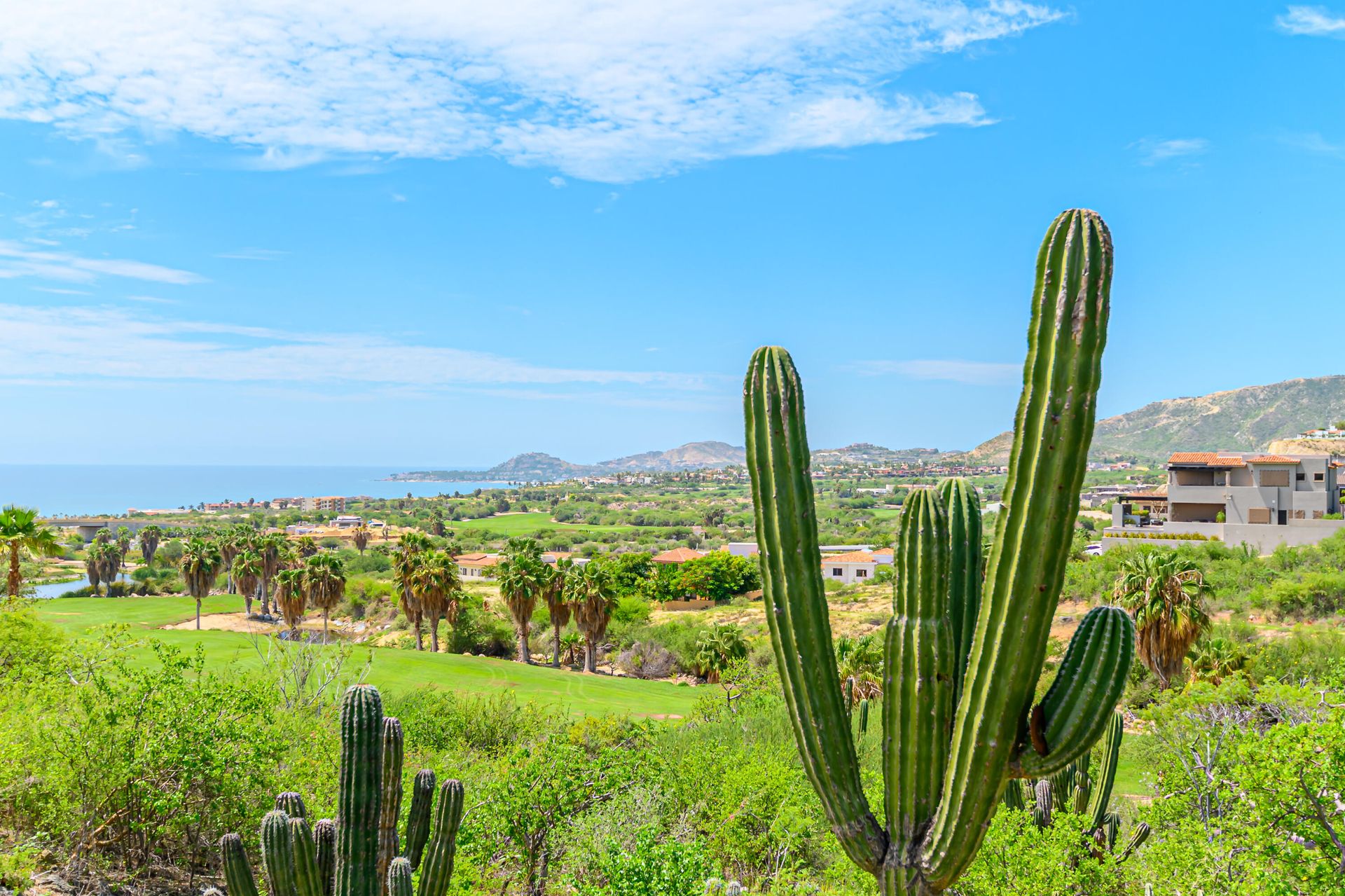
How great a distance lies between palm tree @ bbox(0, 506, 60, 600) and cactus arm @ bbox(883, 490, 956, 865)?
1123 inches

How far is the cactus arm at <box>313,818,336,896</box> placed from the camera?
29.2 feet

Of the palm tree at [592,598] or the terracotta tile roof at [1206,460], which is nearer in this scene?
the palm tree at [592,598]

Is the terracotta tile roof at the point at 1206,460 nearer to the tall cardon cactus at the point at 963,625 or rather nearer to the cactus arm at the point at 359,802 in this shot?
the cactus arm at the point at 359,802

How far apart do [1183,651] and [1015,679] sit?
80.2 feet

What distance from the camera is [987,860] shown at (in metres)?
11.8

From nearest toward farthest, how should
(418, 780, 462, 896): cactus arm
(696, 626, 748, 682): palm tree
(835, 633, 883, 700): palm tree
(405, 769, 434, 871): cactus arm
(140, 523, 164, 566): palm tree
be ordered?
(418, 780, 462, 896): cactus arm < (405, 769, 434, 871): cactus arm < (835, 633, 883, 700): palm tree < (696, 626, 748, 682): palm tree < (140, 523, 164, 566): palm tree

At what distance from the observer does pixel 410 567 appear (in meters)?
43.3

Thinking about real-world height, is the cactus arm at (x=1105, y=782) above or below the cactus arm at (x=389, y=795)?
below

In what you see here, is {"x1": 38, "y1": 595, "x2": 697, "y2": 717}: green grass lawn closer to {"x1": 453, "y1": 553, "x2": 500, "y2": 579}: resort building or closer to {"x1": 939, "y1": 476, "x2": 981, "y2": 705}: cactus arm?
{"x1": 939, "y1": 476, "x2": 981, "y2": 705}: cactus arm

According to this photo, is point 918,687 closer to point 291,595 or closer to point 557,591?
point 557,591

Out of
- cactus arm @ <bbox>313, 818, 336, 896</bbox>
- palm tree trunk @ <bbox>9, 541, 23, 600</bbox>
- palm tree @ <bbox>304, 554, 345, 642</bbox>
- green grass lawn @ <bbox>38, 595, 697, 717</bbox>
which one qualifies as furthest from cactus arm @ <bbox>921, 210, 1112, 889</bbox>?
palm tree @ <bbox>304, 554, 345, 642</bbox>

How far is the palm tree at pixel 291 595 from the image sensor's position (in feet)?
133

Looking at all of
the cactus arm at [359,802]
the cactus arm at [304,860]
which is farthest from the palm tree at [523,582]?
the cactus arm at [359,802]

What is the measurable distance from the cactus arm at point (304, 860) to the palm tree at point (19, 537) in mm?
21968
